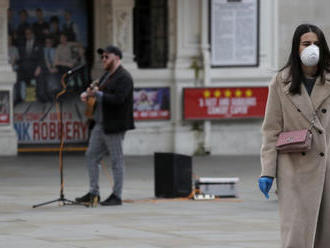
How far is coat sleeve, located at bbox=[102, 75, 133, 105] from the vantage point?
42.7ft

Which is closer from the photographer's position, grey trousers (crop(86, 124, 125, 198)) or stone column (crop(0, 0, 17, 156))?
grey trousers (crop(86, 124, 125, 198))

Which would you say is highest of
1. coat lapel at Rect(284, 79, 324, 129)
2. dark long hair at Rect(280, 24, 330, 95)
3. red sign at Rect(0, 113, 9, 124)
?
dark long hair at Rect(280, 24, 330, 95)

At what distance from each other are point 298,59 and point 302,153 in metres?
0.61

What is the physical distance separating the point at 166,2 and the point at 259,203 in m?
8.40

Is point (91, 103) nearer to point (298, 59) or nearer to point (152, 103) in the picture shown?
point (298, 59)

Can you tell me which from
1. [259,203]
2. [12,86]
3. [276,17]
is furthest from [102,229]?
[276,17]

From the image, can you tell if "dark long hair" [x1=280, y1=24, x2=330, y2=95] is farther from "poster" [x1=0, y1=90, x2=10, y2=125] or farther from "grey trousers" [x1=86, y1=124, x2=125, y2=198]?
"poster" [x1=0, y1=90, x2=10, y2=125]

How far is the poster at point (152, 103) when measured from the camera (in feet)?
69.6

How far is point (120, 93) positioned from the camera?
13.1 meters

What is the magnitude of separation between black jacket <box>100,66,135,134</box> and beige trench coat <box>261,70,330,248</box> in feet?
19.2

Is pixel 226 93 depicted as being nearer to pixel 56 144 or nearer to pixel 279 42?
pixel 279 42

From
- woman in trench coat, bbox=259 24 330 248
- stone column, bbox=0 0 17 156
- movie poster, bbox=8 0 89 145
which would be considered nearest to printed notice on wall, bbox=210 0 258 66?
movie poster, bbox=8 0 89 145

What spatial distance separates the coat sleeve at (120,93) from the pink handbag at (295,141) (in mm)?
5919

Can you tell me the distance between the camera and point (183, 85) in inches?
840
